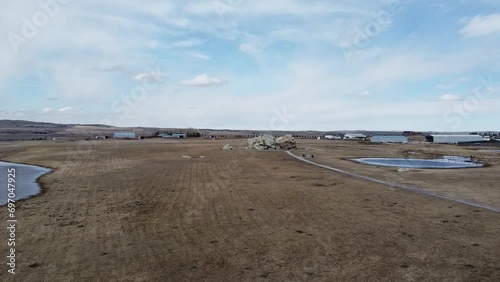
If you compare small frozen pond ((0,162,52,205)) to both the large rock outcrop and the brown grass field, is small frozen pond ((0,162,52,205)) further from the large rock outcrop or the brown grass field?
the large rock outcrop

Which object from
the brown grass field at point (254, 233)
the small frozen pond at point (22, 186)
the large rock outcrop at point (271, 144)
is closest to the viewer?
the brown grass field at point (254, 233)

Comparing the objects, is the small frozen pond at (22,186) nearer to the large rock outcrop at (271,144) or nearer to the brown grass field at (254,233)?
the brown grass field at (254,233)

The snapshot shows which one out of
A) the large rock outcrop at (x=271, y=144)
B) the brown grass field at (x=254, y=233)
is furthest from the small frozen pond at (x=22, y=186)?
the large rock outcrop at (x=271, y=144)

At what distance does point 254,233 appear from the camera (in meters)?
10.7

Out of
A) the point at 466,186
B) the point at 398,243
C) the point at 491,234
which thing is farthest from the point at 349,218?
the point at 466,186

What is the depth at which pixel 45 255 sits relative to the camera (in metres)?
8.87

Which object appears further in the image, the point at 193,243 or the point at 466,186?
the point at 466,186

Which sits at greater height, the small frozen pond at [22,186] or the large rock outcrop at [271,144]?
the large rock outcrop at [271,144]

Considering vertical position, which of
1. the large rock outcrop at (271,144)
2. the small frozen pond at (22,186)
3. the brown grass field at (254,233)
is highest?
the large rock outcrop at (271,144)

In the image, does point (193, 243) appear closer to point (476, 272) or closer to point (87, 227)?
point (87, 227)

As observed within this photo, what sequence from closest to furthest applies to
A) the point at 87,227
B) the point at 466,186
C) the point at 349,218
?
the point at 87,227 → the point at 349,218 → the point at 466,186

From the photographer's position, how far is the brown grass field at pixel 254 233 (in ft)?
26.0

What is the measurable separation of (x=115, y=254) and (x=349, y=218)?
7060mm

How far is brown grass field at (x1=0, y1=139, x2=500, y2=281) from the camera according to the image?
7.93m
